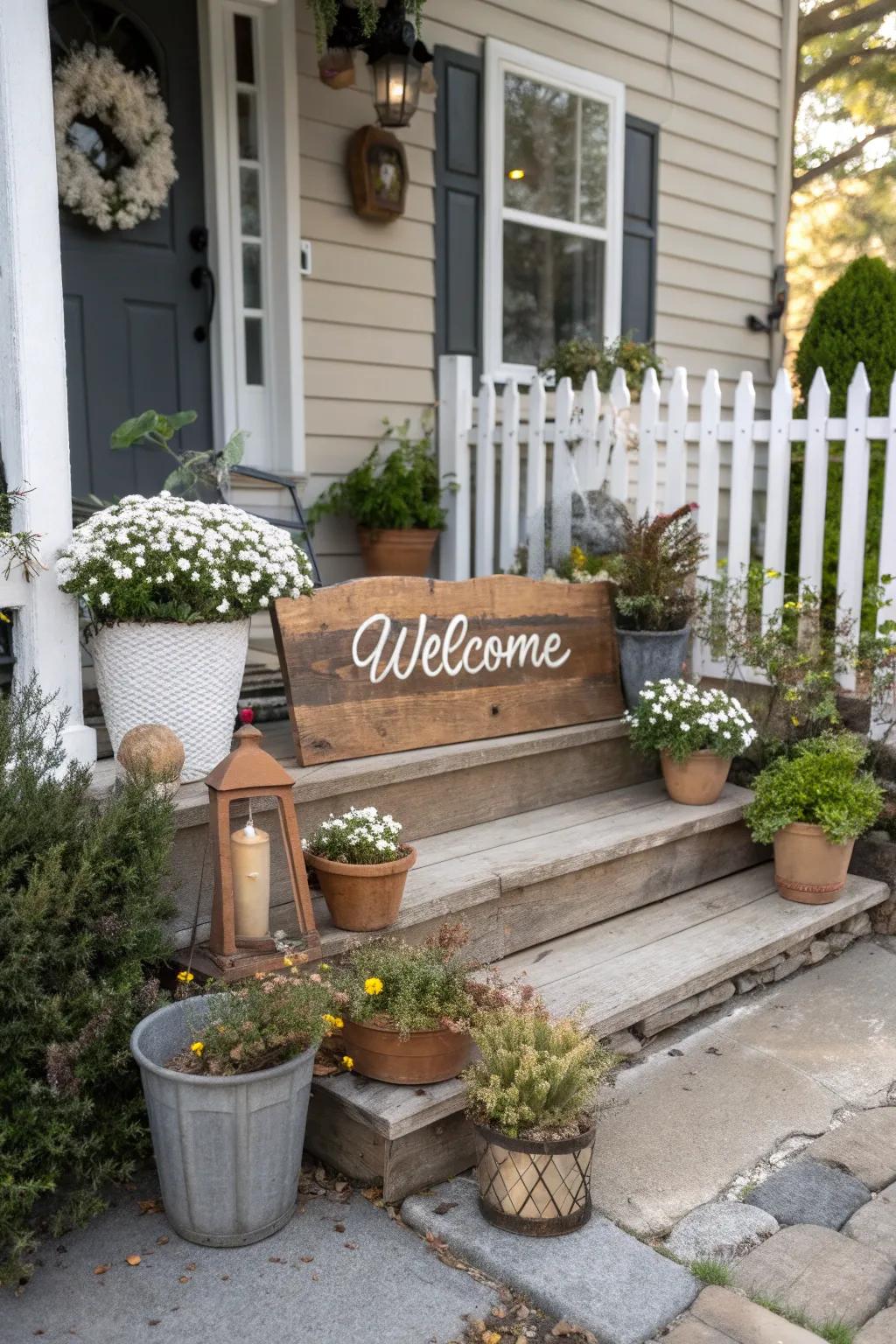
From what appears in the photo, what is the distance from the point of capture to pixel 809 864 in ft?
12.0

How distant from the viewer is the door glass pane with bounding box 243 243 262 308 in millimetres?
4648

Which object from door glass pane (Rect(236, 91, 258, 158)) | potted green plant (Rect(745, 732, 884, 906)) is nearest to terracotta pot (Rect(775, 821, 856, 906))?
potted green plant (Rect(745, 732, 884, 906))

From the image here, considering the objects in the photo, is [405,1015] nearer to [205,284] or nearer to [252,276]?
[205,284]

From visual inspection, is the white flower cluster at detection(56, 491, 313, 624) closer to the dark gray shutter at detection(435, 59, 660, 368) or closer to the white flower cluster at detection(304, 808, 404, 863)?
the white flower cluster at detection(304, 808, 404, 863)

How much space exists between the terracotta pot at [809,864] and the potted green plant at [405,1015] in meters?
1.58

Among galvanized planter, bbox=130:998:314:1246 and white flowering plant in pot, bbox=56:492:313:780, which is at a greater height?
white flowering plant in pot, bbox=56:492:313:780

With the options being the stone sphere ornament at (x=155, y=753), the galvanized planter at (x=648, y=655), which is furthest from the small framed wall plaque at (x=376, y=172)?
the stone sphere ornament at (x=155, y=753)

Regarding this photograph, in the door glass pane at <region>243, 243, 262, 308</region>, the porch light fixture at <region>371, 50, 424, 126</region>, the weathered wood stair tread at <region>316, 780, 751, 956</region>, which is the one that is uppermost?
the porch light fixture at <region>371, 50, 424, 126</region>

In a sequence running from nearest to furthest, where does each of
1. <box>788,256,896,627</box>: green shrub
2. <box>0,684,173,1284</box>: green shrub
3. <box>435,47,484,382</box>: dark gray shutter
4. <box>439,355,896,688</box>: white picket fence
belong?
<box>0,684,173,1284</box>: green shrub
<box>439,355,896,688</box>: white picket fence
<box>435,47,484,382</box>: dark gray shutter
<box>788,256,896,627</box>: green shrub

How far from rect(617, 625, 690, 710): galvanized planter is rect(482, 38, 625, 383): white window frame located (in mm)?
2120

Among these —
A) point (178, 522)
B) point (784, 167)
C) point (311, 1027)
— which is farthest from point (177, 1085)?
point (784, 167)

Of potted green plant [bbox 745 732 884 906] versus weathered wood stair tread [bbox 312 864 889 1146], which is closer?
weathered wood stair tread [bbox 312 864 889 1146]

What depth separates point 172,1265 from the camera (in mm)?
2156

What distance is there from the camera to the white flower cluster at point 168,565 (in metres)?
2.73
